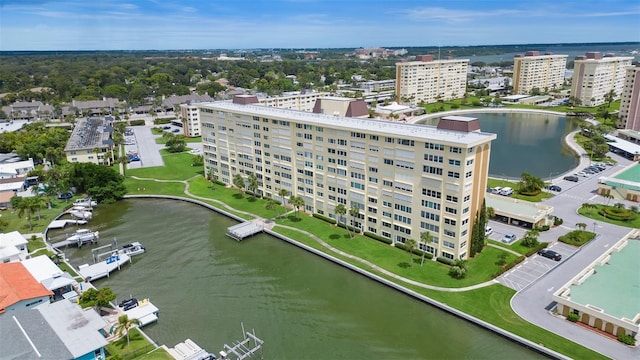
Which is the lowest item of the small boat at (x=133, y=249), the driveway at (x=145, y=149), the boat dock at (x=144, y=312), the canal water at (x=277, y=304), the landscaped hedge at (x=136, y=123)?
the canal water at (x=277, y=304)

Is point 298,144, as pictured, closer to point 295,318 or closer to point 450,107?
point 295,318

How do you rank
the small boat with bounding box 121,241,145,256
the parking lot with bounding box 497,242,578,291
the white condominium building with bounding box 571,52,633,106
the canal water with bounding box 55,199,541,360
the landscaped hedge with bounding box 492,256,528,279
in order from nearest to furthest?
the canal water with bounding box 55,199,541,360 < the parking lot with bounding box 497,242,578,291 < the landscaped hedge with bounding box 492,256,528,279 < the small boat with bounding box 121,241,145,256 < the white condominium building with bounding box 571,52,633,106

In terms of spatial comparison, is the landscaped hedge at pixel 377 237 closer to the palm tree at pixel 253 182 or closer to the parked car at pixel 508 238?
the parked car at pixel 508 238

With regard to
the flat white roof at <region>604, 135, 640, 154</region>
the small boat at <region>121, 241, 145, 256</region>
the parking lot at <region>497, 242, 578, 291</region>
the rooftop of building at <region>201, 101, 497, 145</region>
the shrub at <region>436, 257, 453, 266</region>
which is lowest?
the small boat at <region>121, 241, 145, 256</region>

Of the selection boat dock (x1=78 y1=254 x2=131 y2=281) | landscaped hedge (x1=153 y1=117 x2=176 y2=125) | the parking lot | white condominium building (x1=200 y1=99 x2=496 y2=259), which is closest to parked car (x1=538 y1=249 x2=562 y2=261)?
the parking lot

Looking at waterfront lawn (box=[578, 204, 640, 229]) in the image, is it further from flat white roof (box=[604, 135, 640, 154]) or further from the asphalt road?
flat white roof (box=[604, 135, 640, 154])

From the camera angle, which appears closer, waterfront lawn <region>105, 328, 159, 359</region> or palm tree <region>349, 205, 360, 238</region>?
waterfront lawn <region>105, 328, 159, 359</region>

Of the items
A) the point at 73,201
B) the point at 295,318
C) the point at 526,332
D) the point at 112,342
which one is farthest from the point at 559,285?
the point at 73,201

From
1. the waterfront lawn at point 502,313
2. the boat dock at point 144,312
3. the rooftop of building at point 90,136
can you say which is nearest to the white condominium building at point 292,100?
the rooftop of building at point 90,136
